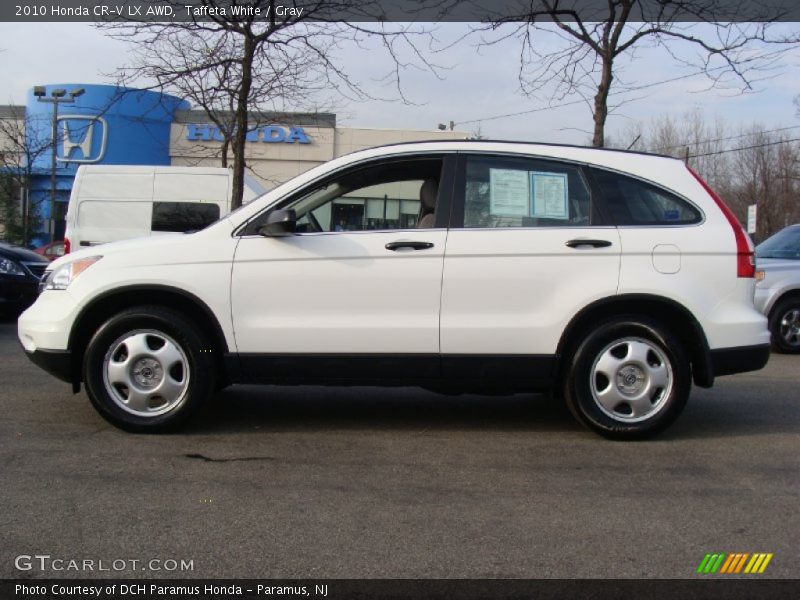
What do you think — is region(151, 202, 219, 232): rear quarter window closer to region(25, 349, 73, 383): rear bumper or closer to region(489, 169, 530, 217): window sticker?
region(25, 349, 73, 383): rear bumper

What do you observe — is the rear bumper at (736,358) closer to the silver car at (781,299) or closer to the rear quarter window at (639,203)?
the rear quarter window at (639,203)

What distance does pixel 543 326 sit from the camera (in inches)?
192

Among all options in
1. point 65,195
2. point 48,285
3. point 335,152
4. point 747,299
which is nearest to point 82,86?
point 65,195

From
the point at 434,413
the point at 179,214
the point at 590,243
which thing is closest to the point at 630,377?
the point at 590,243

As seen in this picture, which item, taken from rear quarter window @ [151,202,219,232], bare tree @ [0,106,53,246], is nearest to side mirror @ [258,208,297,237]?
rear quarter window @ [151,202,219,232]

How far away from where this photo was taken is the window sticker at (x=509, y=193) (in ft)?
16.4

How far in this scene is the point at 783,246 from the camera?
10242 mm

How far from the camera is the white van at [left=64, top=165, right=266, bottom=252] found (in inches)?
527

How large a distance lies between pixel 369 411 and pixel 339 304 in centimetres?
128

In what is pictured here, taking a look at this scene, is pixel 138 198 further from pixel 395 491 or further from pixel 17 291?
pixel 395 491

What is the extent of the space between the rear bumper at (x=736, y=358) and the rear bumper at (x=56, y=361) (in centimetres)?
407

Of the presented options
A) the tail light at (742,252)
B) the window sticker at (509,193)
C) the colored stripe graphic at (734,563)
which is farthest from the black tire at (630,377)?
the colored stripe graphic at (734,563)

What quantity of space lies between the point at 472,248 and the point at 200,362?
1.85m
